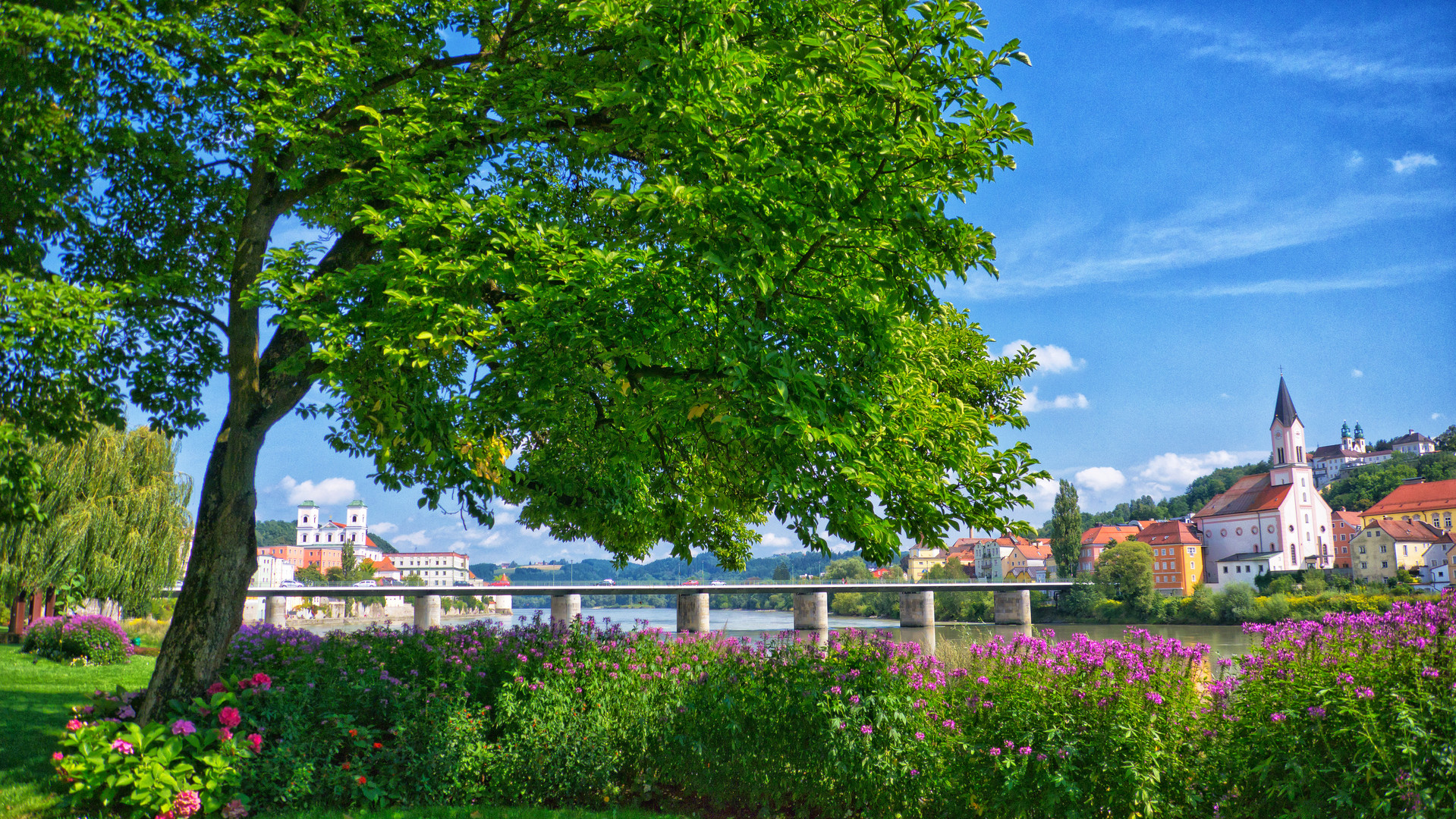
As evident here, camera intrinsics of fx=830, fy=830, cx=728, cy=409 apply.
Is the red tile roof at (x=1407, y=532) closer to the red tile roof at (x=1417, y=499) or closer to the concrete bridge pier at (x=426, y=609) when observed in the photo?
the red tile roof at (x=1417, y=499)

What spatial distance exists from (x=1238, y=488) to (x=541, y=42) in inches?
4776

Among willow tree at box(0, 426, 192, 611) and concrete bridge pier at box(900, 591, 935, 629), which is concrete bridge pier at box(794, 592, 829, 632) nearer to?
concrete bridge pier at box(900, 591, 935, 629)

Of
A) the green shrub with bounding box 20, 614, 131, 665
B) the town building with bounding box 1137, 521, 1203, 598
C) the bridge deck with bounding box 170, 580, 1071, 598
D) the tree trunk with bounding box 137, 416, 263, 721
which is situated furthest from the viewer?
the town building with bounding box 1137, 521, 1203, 598

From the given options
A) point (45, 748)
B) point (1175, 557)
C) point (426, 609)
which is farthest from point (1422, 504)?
point (45, 748)

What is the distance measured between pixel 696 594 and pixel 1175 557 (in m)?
76.0

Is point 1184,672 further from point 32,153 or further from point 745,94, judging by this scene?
point 32,153

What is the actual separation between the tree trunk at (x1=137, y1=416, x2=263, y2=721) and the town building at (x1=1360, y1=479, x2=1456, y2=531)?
112047 millimetres

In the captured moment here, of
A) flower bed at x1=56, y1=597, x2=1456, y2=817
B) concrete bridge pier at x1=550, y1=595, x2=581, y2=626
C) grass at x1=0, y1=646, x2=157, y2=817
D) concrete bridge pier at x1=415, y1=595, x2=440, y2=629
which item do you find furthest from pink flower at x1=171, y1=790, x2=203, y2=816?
concrete bridge pier at x1=415, y1=595, x2=440, y2=629

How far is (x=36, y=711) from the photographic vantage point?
11.2m

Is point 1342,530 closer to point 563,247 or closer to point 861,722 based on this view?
point 861,722

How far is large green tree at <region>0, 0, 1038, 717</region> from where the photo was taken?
17.6 ft

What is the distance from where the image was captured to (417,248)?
662cm

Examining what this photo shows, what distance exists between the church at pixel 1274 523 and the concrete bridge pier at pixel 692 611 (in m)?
69.7

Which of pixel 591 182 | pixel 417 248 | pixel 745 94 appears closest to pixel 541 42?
pixel 591 182
